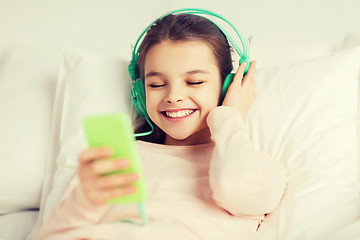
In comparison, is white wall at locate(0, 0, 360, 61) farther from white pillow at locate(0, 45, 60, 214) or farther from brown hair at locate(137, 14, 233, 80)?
brown hair at locate(137, 14, 233, 80)

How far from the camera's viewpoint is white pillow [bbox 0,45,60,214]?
1.13 metres

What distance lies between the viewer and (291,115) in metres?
1.06

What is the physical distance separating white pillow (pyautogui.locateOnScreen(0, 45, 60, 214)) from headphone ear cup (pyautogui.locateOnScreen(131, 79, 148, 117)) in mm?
303

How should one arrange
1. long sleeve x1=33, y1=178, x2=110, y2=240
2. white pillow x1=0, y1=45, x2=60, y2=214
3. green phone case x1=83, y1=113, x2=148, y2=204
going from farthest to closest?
white pillow x1=0, y1=45, x2=60, y2=214 < long sleeve x1=33, y1=178, x2=110, y2=240 < green phone case x1=83, y1=113, x2=148, y2=204

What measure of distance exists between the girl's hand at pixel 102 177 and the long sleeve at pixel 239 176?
284 millimetres

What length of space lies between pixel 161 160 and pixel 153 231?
255 mm

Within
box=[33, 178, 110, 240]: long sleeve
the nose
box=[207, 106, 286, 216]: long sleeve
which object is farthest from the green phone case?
the nose

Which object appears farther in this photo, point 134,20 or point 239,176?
point 134,20

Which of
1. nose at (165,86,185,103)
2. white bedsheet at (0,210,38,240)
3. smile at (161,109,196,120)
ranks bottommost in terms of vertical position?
white bedsheet at (0,210,38,240)

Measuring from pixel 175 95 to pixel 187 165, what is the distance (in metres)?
0.18

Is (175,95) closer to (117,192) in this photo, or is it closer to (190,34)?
(190,34)

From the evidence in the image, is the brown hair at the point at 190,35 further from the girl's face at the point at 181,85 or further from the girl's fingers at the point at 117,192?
the girl's fingers at the point at 117,192

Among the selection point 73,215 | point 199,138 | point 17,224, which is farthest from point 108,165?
point 17,224

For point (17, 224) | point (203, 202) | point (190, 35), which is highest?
point (190, 35)
